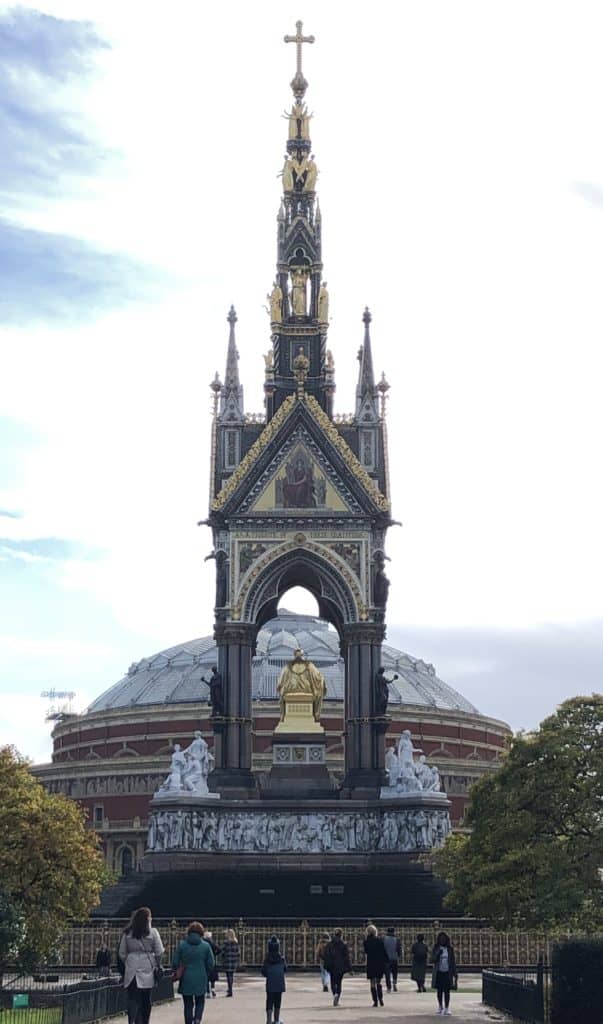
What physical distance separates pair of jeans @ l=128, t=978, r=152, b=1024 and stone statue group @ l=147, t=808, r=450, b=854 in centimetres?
3631

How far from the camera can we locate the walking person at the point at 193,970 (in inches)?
910

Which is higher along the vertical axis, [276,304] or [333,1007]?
[276,304]

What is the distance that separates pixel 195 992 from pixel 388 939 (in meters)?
15.0

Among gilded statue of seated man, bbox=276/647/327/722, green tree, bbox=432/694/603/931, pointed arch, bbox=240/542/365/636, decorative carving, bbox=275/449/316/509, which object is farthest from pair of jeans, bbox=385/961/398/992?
decorative carving, bbox=275/449/316/509

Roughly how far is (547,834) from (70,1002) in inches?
868

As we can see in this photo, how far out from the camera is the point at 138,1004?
22219 mm

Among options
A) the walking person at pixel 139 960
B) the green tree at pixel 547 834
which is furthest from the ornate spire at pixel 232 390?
the walking person at pixel 139 960

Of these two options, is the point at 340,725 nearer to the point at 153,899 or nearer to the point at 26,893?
the point at 153,899

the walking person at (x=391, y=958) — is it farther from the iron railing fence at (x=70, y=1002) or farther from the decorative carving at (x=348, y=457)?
the decorative carving at (x=348, y=457)

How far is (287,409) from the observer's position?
63.8 metres

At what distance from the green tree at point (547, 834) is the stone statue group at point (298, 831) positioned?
36.1 ft

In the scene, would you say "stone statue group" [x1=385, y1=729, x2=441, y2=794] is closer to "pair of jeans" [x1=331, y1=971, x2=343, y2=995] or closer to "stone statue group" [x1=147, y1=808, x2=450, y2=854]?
"stone statue group" [x1=147, y1=808, x2=450, y2=854]

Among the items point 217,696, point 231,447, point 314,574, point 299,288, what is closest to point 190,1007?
point 217,696

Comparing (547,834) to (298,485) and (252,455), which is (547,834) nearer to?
(298,485)
